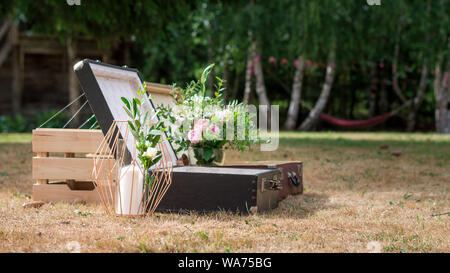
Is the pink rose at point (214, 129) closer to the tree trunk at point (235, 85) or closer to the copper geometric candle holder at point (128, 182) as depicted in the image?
the copper geometric candle holder at point (128, 182)

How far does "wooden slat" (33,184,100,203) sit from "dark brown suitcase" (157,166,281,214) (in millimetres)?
729

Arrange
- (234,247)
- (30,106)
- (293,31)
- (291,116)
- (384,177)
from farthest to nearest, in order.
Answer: (30,106) < (291,116) < (293,31) < (384,177) < (234,247)

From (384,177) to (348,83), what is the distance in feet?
41.7

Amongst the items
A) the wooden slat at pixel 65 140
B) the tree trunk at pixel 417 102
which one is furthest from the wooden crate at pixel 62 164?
the tree trunk at pixel 417 102

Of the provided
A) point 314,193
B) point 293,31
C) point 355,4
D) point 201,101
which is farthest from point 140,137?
point 355,4

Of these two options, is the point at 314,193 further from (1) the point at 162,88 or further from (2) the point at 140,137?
(2) the point at 140,137

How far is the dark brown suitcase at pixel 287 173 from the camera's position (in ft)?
13.8

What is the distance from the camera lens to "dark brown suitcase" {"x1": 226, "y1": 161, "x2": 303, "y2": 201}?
4211mm

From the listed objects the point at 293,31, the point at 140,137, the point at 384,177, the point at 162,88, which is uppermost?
the point at 293,31

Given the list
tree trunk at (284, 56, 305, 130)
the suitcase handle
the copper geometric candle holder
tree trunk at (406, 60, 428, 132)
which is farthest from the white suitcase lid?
tree trunk at (406, 60, 428, 132)

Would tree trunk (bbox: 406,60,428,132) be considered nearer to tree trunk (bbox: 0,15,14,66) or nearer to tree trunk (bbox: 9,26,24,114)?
tree trunk (bbox: 9,26,24,114)

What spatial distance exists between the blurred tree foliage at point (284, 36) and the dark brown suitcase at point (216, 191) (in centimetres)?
278

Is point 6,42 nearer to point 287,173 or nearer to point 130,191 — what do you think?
point 287,173
